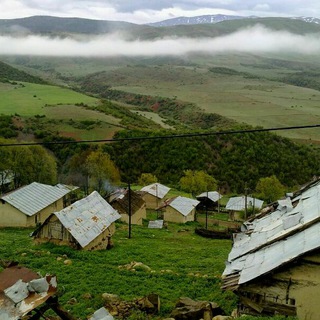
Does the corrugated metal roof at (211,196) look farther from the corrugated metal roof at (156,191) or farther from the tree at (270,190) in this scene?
the tree at (270,190)

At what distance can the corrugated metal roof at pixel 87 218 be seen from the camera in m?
24.7

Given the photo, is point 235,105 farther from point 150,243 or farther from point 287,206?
point 287,206

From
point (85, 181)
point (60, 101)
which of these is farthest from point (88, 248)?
point (60, 101)

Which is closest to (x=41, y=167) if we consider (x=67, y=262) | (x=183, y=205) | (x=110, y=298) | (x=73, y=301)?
(x=183, y=205)

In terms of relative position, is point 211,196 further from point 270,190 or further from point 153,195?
point 153,195

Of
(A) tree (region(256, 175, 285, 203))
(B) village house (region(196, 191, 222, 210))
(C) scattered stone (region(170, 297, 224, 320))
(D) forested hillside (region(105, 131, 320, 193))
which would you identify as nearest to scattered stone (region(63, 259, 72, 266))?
(C) scattered stone (region(170, 297, 224, 320))

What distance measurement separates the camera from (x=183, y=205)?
46.7 meters

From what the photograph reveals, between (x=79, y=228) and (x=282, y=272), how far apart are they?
611 inches

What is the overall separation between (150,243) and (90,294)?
13087 mm

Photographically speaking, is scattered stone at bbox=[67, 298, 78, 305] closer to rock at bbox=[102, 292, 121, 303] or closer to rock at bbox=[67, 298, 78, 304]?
rock at bbox=[67, 298, 78, 304]

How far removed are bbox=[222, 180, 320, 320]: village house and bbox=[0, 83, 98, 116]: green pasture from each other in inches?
3166

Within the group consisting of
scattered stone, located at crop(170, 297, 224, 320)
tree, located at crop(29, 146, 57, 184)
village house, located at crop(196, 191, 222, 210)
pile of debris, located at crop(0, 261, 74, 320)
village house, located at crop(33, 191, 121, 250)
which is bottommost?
village house, located at crop(196, 191, 222, 210)

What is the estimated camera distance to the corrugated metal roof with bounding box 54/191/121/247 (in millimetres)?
24734

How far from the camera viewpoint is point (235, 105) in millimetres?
144375
